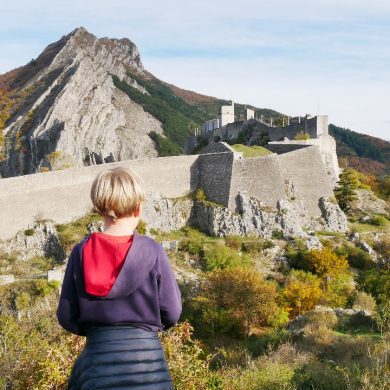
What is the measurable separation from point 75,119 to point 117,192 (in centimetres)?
5904

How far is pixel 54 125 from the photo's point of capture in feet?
187

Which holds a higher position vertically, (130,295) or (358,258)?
(130,295)

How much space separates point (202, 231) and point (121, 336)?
26179 millimetres

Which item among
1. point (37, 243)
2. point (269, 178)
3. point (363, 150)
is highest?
point (363, 150)

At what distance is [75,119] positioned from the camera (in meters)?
59.8

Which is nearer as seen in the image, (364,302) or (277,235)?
(364,302)

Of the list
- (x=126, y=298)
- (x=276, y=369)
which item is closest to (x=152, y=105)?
(x=276, y=369)

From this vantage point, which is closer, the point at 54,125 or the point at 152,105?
the point at 54,125

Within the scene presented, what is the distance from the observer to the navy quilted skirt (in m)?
2.82

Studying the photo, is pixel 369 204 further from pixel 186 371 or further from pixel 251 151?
pixel 186 371

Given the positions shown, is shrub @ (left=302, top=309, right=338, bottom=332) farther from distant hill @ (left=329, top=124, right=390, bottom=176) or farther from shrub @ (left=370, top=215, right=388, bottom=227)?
distant hill @ (left=329, top=124, right=390, bottom=176)

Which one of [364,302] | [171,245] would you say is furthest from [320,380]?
[171,245]

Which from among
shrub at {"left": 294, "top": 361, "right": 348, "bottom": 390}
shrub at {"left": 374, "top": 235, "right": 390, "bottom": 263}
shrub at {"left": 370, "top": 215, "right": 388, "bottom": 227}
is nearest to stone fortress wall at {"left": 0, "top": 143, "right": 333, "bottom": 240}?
shrub at {"left": 370, "top": 215, "right": 388, "bottom": 227}

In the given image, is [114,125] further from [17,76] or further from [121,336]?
[121,336]
